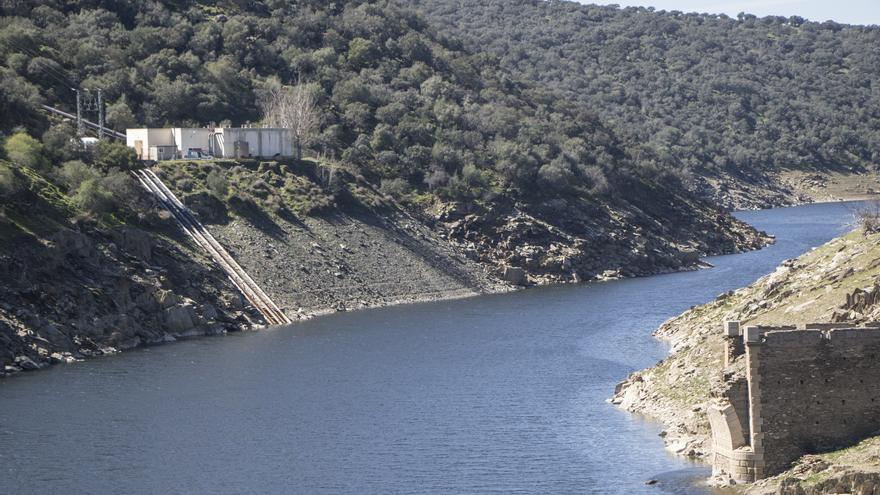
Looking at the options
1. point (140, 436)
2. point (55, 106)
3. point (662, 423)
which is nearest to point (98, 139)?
point (55, 106)

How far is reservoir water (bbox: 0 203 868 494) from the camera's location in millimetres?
48969

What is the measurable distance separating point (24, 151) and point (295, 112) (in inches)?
1359

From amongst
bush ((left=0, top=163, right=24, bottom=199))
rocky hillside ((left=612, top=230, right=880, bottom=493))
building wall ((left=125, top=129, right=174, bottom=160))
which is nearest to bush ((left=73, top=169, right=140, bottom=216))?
bush ((left=0, top=163, right=24, bottom=199))

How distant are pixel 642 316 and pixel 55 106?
5211 cm

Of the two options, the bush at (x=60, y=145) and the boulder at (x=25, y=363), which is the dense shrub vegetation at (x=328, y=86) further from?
the boulder at (x=25, y=363)

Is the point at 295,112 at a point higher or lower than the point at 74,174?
higher

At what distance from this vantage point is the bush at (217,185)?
344ft

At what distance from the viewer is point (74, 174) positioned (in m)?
93.3

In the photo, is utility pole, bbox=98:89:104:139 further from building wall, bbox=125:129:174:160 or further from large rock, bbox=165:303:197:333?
large rock, bbox=165:303:197:333

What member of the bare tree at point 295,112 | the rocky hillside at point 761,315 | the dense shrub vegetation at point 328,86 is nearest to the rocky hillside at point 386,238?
the bare tree at point 295,112

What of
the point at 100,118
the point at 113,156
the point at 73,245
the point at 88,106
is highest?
the point at 88,106

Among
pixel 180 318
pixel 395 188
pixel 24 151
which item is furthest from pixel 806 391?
pixel 395 188

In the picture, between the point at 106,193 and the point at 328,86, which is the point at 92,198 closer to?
the point at 106,193

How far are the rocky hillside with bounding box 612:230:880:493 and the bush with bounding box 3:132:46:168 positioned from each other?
46838mm
